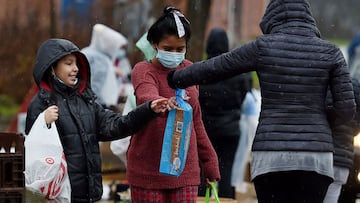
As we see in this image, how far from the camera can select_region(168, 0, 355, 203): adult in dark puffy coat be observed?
7312mm

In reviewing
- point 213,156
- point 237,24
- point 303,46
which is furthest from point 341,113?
point 237,24

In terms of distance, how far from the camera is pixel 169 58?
310 inches

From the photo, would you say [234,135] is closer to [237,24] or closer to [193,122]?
[193,122]

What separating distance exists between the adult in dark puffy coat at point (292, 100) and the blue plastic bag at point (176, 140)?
24 cm

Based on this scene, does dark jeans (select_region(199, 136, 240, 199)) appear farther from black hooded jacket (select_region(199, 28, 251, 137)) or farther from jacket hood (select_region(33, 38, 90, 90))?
jacket hood (select_region(33, 38, 90, 90))

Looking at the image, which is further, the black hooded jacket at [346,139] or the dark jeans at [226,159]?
the dark jeans at [226,159]

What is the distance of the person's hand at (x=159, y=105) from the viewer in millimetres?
7379

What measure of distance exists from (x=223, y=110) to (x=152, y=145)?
393cm

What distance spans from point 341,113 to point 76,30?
13.5 m

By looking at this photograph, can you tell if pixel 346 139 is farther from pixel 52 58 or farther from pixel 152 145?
pixel 52 58

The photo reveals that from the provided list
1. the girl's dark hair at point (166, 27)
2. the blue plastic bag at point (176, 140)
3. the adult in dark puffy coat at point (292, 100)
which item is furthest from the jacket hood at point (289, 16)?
the blue plastic bag at point (176, 140)

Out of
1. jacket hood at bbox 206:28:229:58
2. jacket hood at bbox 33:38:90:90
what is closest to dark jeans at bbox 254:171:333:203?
jacket hood at bbox 33:38:90:90

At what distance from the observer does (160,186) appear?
7809 millimetres

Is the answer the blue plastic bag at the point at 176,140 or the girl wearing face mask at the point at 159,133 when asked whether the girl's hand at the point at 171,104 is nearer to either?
the blue plastic bag at the point at 176,140
